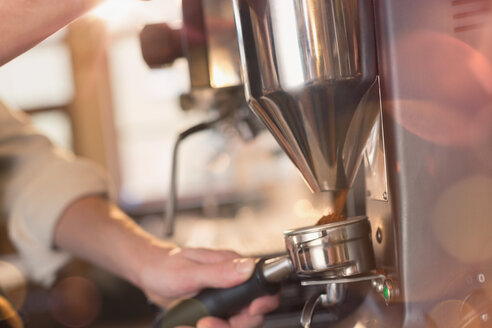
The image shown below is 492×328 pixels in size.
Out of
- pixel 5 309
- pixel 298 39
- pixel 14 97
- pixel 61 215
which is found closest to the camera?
pixel 298 39

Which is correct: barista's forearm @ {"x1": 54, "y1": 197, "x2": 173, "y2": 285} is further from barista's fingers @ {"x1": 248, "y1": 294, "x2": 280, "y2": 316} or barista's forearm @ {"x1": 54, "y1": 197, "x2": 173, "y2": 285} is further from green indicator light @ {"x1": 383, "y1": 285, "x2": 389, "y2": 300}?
green indicator light @ {"x1": 383, "y1": 285, "x2": 389, "y2": 300}

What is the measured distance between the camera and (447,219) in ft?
1.15

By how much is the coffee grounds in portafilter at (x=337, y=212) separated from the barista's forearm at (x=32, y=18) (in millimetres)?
221

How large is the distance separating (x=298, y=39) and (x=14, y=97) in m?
3.55

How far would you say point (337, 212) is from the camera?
0.39 m

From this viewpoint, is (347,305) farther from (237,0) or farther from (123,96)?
(123,96)

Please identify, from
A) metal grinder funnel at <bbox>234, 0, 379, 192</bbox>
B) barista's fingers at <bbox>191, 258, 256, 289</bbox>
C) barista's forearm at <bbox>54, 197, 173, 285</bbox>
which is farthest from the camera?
barista's forearm at <bbox>54, 197, 173, 285</bbox>

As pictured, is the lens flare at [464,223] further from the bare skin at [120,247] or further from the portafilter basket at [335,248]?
the bare skin at [120,247]

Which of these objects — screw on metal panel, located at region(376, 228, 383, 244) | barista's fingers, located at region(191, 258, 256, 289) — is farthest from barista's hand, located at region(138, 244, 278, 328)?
screw on metal panel, located at region(376, 228, 383, 244)

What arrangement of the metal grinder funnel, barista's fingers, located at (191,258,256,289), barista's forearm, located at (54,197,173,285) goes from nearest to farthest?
the metal grinder funnel < barista's fingers, located at (191,258,256,289) < barista's forearm, located at (54,197,173,285)

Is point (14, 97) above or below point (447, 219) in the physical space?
above

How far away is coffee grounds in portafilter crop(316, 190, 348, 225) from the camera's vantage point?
1.26 feet

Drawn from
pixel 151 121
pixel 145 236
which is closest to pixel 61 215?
pixel 145 236

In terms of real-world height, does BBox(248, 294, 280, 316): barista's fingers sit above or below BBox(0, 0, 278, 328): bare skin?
below
